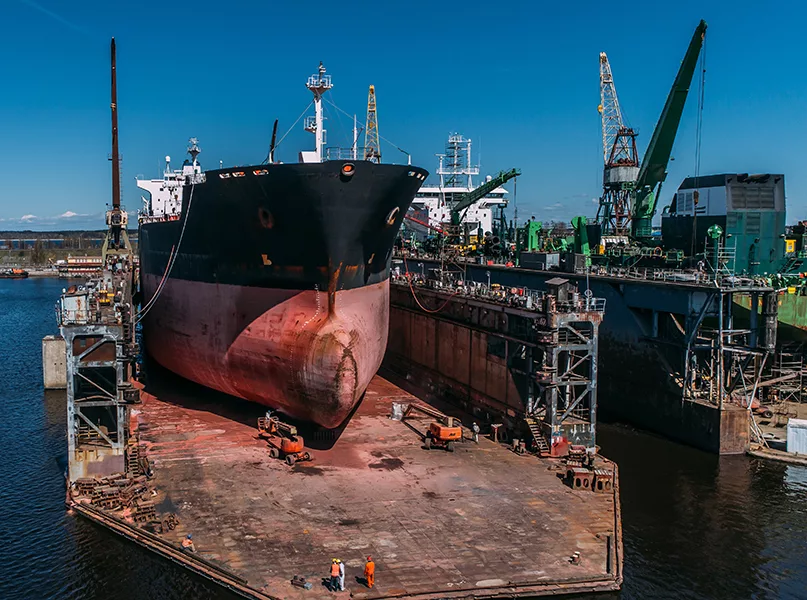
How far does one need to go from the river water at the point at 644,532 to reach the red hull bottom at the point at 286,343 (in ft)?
19.7

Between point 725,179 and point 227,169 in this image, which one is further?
point 725,179

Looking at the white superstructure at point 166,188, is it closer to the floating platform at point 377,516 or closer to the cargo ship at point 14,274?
the floating platform at point 377,516

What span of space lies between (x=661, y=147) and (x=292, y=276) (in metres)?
29.3

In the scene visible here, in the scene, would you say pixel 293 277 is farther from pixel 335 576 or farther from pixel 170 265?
pixel 335 576

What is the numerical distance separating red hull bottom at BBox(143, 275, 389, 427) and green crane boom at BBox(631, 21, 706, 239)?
2450cm

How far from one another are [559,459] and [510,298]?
6.36 m

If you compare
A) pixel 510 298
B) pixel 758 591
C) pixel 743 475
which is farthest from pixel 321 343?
pixel 743 475

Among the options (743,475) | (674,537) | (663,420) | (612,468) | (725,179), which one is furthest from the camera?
(725,179)

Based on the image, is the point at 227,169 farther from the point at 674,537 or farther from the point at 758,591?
the point at 758,591

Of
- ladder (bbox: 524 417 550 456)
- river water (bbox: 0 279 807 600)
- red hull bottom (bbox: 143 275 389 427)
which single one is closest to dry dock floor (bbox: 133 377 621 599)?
ladder (bbox: 524 417 550 456)

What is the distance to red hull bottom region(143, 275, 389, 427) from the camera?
68.0 ft

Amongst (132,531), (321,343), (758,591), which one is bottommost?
(758,591)

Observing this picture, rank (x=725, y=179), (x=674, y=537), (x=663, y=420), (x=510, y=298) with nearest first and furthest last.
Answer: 1. (x=674, y=537)
2. (x=510, y=298)
3. (x=663, y=420)
4. (x=725, y=179)

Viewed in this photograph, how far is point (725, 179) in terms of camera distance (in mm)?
32438
